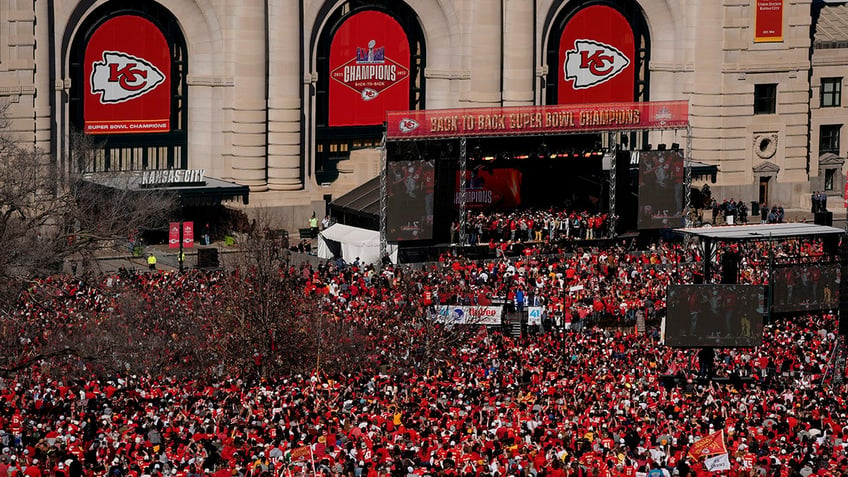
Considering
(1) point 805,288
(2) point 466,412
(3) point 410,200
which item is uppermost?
(3) point 410,200

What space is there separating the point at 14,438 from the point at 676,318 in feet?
68.5

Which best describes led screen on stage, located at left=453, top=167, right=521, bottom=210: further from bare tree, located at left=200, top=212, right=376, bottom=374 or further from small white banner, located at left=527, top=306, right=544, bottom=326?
bare tree, located at left=200, top=212, right=376, bottom=374

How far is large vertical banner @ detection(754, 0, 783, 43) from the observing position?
8888 cm

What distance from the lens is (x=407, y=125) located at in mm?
70938

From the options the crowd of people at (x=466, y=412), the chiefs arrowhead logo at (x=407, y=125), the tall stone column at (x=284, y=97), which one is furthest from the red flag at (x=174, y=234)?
the tall stone column at (x=284, y=97)

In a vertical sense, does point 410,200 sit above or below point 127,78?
below

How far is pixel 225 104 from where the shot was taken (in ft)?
267

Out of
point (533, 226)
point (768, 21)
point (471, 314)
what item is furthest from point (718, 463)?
point (768, 21)

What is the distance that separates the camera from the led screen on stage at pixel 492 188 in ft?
244

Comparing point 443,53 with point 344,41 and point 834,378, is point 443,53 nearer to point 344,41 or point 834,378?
point 344,41

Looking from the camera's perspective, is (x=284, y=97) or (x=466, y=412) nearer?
(x=466, y=412)

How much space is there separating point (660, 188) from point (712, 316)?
24.2m

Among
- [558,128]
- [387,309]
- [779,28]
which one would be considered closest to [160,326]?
[387,309]

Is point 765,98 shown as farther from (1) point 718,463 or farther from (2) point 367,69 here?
(1) point 718,463
